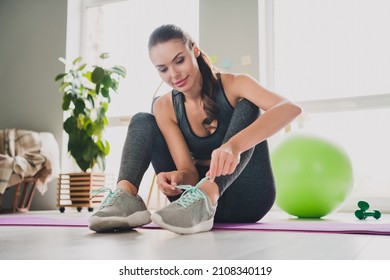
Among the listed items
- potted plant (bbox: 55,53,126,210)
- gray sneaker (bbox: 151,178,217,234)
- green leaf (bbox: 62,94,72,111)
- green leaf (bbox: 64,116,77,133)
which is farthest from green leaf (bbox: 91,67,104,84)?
gray sneaker (bbox: 151,178,217,234)

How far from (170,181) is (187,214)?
0.18 metres

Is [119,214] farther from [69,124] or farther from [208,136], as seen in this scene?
[69,124]

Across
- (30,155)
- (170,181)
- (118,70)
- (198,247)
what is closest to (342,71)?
(118,70)

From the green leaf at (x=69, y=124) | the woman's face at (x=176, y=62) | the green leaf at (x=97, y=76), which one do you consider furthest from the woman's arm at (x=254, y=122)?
the green leaf at (x=69, y=124)

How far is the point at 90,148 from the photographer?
3338 millimetres

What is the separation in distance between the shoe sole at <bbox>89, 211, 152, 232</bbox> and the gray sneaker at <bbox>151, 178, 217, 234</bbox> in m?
0.12

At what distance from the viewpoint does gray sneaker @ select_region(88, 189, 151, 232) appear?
1.19 m

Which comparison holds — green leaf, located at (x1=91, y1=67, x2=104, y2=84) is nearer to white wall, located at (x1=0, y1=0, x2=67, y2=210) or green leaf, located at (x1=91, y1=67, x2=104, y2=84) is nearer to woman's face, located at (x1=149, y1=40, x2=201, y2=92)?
white wall, located at (x1=0, y1=0, x2=67, y2=210)

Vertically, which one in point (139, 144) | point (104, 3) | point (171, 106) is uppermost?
point (104, 3)

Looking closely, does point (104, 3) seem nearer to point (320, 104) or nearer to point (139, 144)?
point (320, 104)

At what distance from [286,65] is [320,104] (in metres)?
0.45

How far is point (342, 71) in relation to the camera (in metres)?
3.25

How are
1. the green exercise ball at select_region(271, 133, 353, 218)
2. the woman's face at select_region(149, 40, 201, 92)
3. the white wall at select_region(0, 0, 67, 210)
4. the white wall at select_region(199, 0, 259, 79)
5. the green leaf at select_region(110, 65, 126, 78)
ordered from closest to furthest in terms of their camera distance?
the woman's face at select_region(149, 40, 201, 92) → the green exercise ball at select_region(271, 133, 353, 218) → the white wall at select_region(199, 0, 259, 79) → the green leaf at select_region(110, 65, 126, 78) → the white wall at select_region(0, 0, 67, 210)

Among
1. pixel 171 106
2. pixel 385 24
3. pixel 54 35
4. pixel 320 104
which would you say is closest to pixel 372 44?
pixel 385 24
